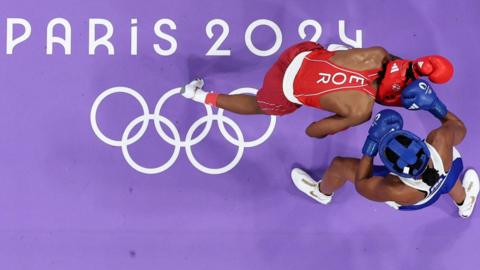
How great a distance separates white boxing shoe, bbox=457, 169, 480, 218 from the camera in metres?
3.66

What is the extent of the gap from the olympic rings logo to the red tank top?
0.81 meters

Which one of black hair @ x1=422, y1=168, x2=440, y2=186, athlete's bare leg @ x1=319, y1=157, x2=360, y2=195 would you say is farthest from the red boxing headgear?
athlete's bare leg @ x1=319, y1=157, x2=360, y2=195

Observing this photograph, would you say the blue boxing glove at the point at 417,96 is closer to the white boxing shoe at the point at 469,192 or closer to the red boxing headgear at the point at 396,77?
the red boxing headgear at the point at 396,77

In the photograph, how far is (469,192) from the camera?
3670 mm

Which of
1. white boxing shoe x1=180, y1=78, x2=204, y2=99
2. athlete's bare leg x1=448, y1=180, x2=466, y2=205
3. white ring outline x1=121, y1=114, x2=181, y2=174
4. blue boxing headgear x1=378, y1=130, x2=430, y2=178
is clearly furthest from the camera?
white ring outline x1=121, y1=114, x2=181, y2=174

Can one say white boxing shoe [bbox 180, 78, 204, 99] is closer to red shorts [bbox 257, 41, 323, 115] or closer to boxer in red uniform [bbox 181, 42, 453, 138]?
red shorts [bbox 257, 41, 323, 115]

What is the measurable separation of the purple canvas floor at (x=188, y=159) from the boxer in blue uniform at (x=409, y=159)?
0.63m

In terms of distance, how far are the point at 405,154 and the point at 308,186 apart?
118 centimetres

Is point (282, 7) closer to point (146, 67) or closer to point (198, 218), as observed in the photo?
point (146, 67)

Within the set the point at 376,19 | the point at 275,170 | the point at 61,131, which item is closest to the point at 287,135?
the point at 275,170

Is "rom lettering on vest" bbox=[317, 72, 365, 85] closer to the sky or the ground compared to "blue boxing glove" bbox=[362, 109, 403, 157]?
closer to the sky

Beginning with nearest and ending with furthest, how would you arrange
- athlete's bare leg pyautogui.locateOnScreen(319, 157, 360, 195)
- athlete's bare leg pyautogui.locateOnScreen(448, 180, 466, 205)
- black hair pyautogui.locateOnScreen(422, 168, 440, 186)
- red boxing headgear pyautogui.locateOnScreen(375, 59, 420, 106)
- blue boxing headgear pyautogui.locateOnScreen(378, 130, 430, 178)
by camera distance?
blue boxing headgear pyautogui.locateOnScreen(378, 130, 430, 178) < black hair pyautogui.locateOnScreen(422, 168, 440, 186) < red boxing headgear pyautogui.locateOnScreen(375, 59, 420, 106) < athlete's bare leg pyautogui.locateOnScreen(319, 157, 360, 195) < athlete's bare leg pyautogui.locateOnScreen(448, 180, 466, 205)

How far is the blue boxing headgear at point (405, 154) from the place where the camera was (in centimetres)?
255

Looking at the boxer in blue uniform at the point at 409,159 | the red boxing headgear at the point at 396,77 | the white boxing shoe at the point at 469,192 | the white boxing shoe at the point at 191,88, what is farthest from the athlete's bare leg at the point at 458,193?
the white boxing shoe at the point at 191,88
